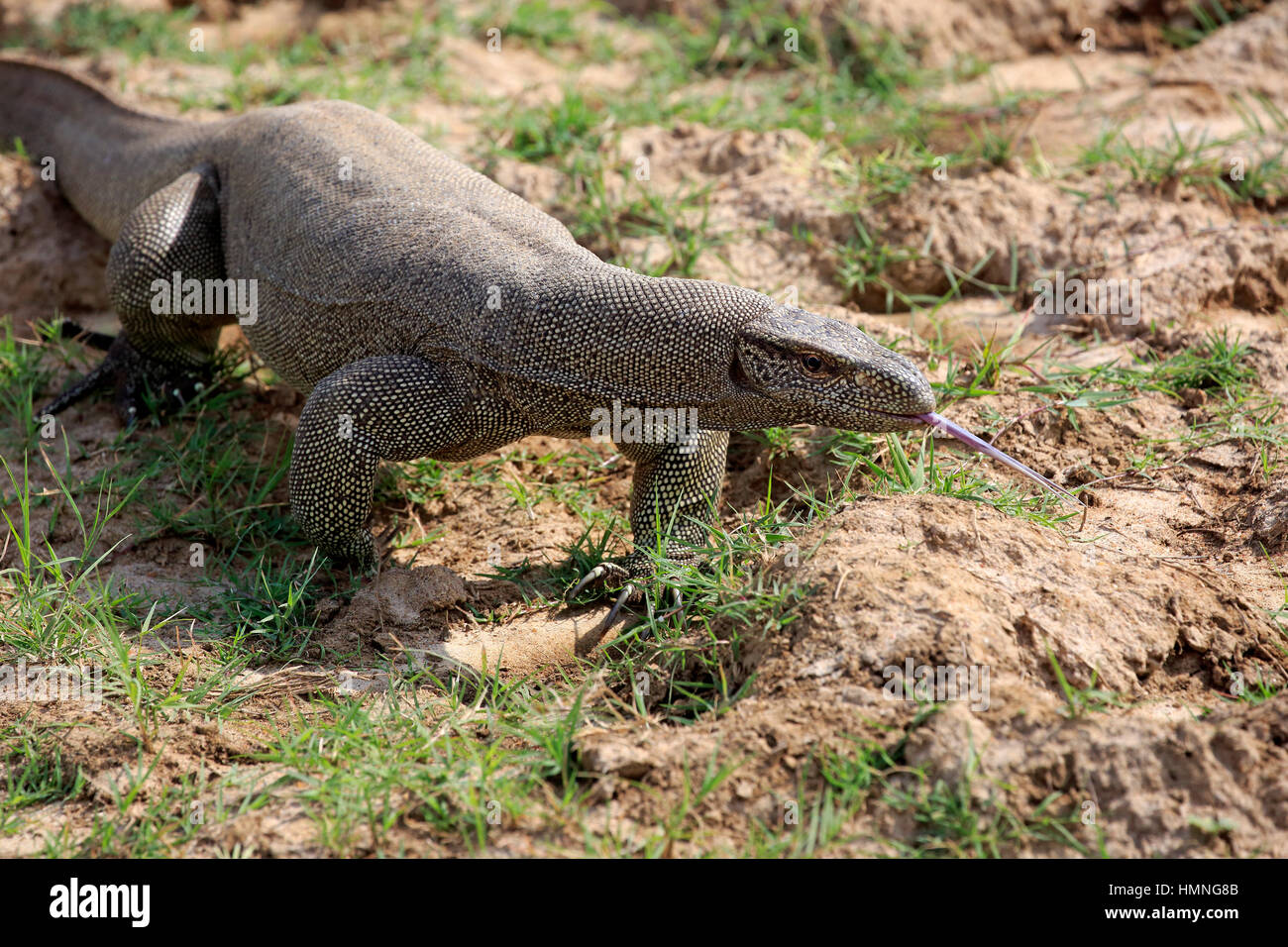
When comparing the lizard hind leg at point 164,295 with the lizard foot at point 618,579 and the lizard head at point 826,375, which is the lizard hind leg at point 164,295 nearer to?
the lizard foot at point 618,579

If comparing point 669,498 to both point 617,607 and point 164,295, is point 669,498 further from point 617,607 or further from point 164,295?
point 164,295

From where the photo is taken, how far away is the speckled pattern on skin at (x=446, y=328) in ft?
14.4

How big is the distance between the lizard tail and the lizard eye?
3.63m

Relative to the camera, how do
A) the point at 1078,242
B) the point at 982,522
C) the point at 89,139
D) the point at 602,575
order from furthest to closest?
the point at 89,139 → the point at 1078,242 → the point at 602,575 → the point at 982,522

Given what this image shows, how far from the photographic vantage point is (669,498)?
483 centimetres

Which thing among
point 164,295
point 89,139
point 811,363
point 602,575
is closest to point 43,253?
point 89,139

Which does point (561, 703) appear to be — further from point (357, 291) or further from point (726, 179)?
point (726, 179)

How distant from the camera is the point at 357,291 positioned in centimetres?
488

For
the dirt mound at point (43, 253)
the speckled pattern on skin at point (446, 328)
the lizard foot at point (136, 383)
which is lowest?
the lizard foot at point (136, 383)

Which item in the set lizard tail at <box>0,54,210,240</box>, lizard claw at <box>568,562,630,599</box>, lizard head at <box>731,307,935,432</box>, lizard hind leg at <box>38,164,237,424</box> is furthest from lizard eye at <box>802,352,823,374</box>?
lizard tail at <box>0,54,210,240</box>

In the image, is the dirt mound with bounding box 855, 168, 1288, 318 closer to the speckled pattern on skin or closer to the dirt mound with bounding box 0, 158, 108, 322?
the speckled pattern on skin

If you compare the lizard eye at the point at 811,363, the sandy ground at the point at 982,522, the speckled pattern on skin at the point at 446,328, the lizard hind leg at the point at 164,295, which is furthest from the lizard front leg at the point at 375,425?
the lizard hind leg at the point at 164,295

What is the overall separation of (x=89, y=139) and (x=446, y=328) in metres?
3.60

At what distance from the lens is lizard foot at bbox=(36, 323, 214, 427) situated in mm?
5988
